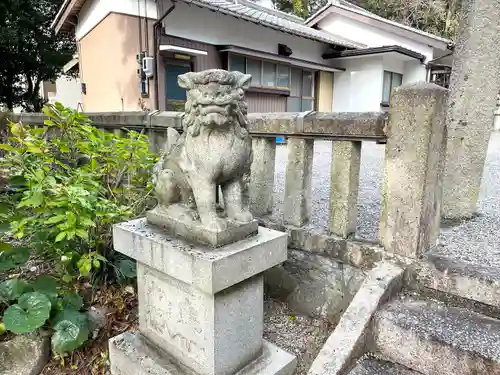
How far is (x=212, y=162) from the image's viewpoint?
6.07ft

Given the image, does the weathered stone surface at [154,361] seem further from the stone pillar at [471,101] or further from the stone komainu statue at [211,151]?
the stone pillar at [471,101]

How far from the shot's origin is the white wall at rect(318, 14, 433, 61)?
14273mm

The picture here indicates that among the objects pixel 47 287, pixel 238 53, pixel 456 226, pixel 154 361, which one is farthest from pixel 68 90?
pixel 456 226

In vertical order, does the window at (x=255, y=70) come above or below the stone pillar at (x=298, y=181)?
above

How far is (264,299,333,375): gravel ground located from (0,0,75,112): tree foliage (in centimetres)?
1471

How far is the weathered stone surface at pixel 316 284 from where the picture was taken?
246cm

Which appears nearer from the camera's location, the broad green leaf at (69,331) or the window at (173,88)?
the broad green leaf at (69,331)

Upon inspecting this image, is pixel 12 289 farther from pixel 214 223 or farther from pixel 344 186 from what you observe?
pixel 344 186

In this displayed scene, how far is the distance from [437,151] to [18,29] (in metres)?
15.8

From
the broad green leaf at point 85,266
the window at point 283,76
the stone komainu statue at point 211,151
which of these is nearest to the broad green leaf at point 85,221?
the broad green leaf at point 85,266

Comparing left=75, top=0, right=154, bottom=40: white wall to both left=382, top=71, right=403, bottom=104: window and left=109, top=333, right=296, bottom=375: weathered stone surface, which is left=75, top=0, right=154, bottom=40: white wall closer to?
left=109, top=333, right=296, bottom=375: weathered stone surface

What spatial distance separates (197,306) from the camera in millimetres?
1945

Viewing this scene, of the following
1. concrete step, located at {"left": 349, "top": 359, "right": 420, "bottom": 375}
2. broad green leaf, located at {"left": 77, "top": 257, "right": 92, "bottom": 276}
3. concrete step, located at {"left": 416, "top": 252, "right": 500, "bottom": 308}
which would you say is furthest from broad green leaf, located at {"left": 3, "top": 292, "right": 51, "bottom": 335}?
concrete step, located at {"left": 416, "top": 252, "right": 500, "bottom": 308}

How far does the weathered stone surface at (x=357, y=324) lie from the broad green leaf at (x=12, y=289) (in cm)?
201
